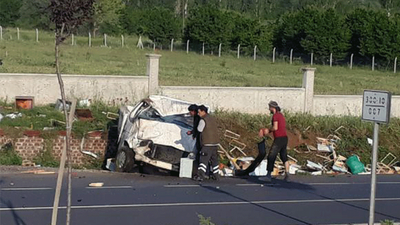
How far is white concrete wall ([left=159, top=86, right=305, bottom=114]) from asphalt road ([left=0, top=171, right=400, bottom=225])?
7479mm

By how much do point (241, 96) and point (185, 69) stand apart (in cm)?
1420

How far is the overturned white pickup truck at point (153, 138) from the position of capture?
60.2 ft

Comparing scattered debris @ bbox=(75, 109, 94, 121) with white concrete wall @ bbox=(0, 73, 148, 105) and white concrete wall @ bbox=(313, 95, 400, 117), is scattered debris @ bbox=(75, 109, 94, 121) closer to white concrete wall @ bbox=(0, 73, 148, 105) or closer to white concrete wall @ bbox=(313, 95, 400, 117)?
white concrete wall @ bbox=(0, 73, 148, 105)

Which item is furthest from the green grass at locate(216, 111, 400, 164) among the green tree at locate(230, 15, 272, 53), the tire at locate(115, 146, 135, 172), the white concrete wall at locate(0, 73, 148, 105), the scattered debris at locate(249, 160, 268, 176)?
the green tree at locate(230, 15, 272, 53)

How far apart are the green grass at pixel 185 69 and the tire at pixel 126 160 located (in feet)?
34.3

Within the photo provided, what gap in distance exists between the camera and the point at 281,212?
1368 cm

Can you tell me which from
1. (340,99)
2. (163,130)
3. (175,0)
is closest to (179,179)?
(163,130)

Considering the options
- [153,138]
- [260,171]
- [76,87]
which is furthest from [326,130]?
[153,138]

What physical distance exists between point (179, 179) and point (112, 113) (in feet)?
20.8

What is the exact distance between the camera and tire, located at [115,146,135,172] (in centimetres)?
1844

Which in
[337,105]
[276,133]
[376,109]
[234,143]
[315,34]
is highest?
[315,34]

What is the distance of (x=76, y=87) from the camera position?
24.4 metres

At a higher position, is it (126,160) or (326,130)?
(326,130)

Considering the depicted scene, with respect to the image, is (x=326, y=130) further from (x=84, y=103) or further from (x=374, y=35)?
(x=374, y=35)
